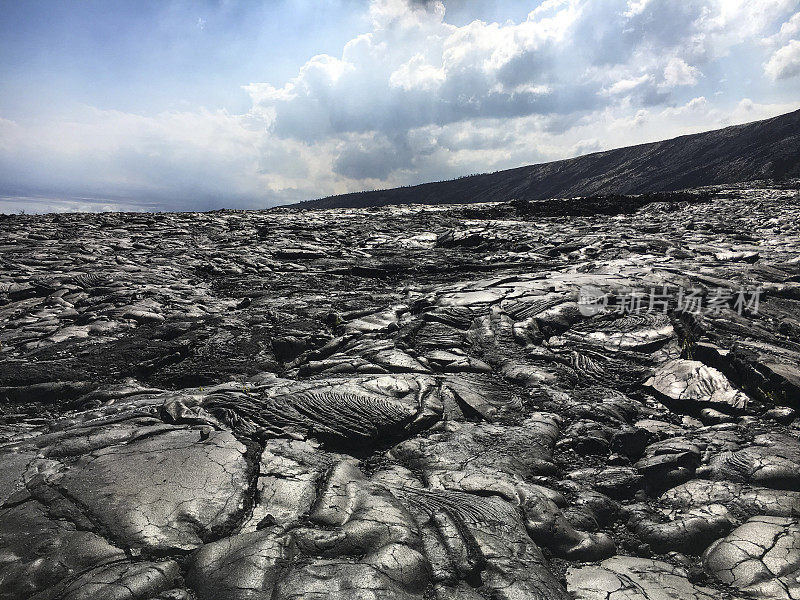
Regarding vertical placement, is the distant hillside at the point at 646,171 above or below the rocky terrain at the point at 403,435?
above

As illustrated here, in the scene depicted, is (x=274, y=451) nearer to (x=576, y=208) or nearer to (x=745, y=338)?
(x=745, y=338)

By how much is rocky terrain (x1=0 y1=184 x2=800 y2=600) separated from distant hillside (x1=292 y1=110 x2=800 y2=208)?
22038 millimetres

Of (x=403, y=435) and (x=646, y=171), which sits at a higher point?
(x=646, y=171)

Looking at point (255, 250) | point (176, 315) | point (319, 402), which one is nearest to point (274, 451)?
point (319, 402)

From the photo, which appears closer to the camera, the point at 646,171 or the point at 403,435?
the point at 403,435

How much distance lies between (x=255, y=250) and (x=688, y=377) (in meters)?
8.41

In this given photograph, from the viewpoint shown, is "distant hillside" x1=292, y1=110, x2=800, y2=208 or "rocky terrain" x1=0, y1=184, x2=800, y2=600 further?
"distant hillside" x1=292, y1=110, x2=800, y2=208

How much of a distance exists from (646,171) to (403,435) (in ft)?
107

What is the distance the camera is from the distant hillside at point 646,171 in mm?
23266

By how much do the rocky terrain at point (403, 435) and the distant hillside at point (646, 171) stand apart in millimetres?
22038

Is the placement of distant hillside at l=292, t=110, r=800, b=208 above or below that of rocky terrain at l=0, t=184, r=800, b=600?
above

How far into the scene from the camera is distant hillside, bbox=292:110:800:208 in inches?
916

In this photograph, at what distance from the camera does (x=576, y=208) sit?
1470 centimetres

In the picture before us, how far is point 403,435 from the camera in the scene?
3.36 metres
